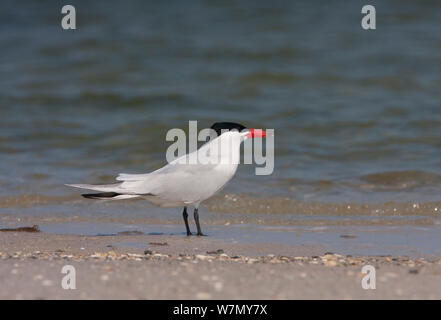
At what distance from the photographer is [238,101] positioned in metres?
10.8

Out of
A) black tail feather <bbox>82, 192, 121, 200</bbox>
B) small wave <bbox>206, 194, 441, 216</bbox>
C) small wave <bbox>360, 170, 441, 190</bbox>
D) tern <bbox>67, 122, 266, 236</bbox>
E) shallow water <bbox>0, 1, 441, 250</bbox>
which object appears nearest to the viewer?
black tail feather <bbox>82, 192, 121, 200</bbox>

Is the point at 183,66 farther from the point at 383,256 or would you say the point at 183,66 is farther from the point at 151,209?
the point at 383,256

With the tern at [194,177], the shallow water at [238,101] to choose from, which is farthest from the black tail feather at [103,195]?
the shallow water at [238,101]

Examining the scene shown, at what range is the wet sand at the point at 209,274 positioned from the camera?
11.4 feet

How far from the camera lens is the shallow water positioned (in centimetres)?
711

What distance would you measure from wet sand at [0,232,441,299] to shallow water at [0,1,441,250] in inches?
63.8

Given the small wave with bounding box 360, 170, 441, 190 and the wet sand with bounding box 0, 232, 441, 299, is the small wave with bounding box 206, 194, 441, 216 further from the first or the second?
the wet sand with bounding box 0, 232, 441, 299

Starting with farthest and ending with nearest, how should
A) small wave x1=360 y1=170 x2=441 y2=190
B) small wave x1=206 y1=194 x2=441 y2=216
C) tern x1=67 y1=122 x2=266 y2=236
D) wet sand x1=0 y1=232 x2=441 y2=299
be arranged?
small wave x1=360 y1=170 x2=441 y2=190, small wave x1=206 y1=194 x2=441 y2=216, tern x1=67 y1=122 x2=266 y2=236, wet sand x1=0 y1=232 x2=441 y2=299

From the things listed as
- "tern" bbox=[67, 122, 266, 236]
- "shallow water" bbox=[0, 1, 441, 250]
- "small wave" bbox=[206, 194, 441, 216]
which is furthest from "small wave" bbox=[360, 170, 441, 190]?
"tern" bbox=[67, 122, 266, 236]

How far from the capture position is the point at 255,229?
6.04 m

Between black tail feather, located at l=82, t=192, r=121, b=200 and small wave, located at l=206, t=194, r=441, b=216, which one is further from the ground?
black tail feather, located at l=82, t=192, r=121, b=200

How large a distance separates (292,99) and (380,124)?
1622mm

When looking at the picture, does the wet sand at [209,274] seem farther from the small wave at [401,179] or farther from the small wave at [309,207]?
the small wave at [401,179]
